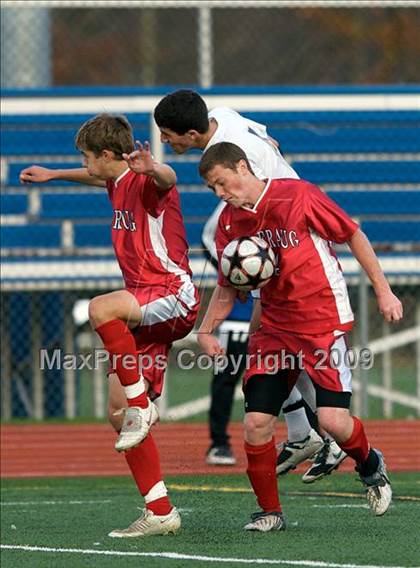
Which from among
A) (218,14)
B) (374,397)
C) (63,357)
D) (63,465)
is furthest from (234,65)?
(63,465)

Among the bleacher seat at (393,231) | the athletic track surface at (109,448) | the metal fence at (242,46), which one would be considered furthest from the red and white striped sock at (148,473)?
the metal fence at (242,46)

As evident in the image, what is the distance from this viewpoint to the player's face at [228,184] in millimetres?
6324

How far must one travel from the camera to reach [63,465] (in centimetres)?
1032

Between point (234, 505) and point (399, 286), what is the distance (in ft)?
18.9

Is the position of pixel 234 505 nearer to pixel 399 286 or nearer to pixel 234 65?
pixel 399 286

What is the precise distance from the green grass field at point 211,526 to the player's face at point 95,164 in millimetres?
1649

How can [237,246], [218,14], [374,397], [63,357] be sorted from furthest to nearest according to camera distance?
[218,14] < [374,397] < [63,357] < [237,246]

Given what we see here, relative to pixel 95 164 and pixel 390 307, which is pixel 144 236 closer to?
pixel 95 164

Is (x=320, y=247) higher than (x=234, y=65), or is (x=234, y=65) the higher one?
(x=234, y=65)

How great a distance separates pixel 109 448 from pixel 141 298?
15.4 ft

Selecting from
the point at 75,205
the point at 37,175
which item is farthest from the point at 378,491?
the point at 75,205

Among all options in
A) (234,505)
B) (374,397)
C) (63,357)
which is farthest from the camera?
(374,397)

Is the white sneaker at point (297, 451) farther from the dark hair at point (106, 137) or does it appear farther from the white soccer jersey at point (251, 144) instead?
the dark hair at point (106, 137)

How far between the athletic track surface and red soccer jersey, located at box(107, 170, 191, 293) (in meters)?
2.24
